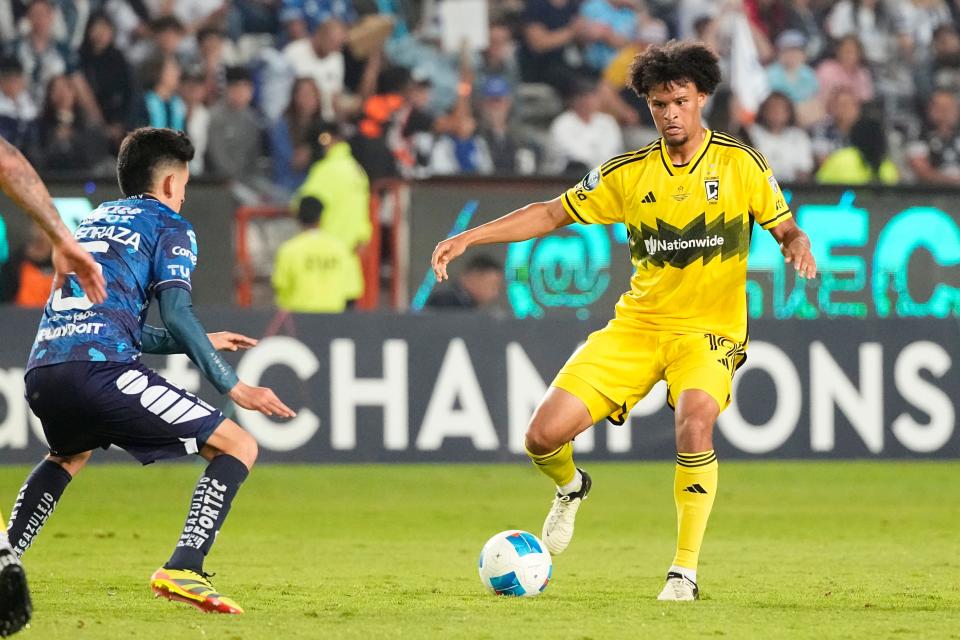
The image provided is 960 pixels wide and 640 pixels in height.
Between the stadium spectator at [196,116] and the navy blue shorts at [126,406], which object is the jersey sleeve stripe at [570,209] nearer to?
the navy blue shorts at [126,406]

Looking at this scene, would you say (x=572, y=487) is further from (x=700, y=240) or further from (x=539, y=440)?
(x=700, y=240)

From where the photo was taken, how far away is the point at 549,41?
18.5 meters

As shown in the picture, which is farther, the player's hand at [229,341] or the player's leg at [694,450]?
the player's leg at [694,450]

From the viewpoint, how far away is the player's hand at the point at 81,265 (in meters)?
5.28

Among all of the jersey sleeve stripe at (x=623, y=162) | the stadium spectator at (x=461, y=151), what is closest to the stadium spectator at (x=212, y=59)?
the stadium spectator at (x=461, y=151)

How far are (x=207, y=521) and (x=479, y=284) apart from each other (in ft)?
27.3

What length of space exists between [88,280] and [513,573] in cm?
250

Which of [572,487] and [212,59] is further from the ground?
[212,59]

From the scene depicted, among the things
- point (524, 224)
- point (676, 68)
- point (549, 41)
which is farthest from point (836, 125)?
point (676, 68)

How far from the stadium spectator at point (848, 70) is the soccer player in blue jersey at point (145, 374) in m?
14.0

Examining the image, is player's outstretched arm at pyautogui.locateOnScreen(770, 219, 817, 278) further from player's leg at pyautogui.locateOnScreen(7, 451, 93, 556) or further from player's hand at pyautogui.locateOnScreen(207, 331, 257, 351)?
player's leg at pyautogui.locateOnScreen(7, 451, 93, 556)

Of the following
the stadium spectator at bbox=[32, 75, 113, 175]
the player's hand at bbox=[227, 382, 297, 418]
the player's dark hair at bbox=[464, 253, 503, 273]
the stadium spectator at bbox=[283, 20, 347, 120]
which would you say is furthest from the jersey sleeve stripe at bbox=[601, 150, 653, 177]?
the stadium spectator at bbox=[283, 20, 347, 120]

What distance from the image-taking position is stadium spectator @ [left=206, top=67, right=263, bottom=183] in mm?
15977

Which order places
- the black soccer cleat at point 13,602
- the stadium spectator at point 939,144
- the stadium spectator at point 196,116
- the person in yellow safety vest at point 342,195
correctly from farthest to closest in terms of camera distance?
the stadium spectator at point 939,144 → the stadium spectator at point 196,116 → the person in yellow safety vest at point 342,195 → the black soccer cleat at point 13,602
